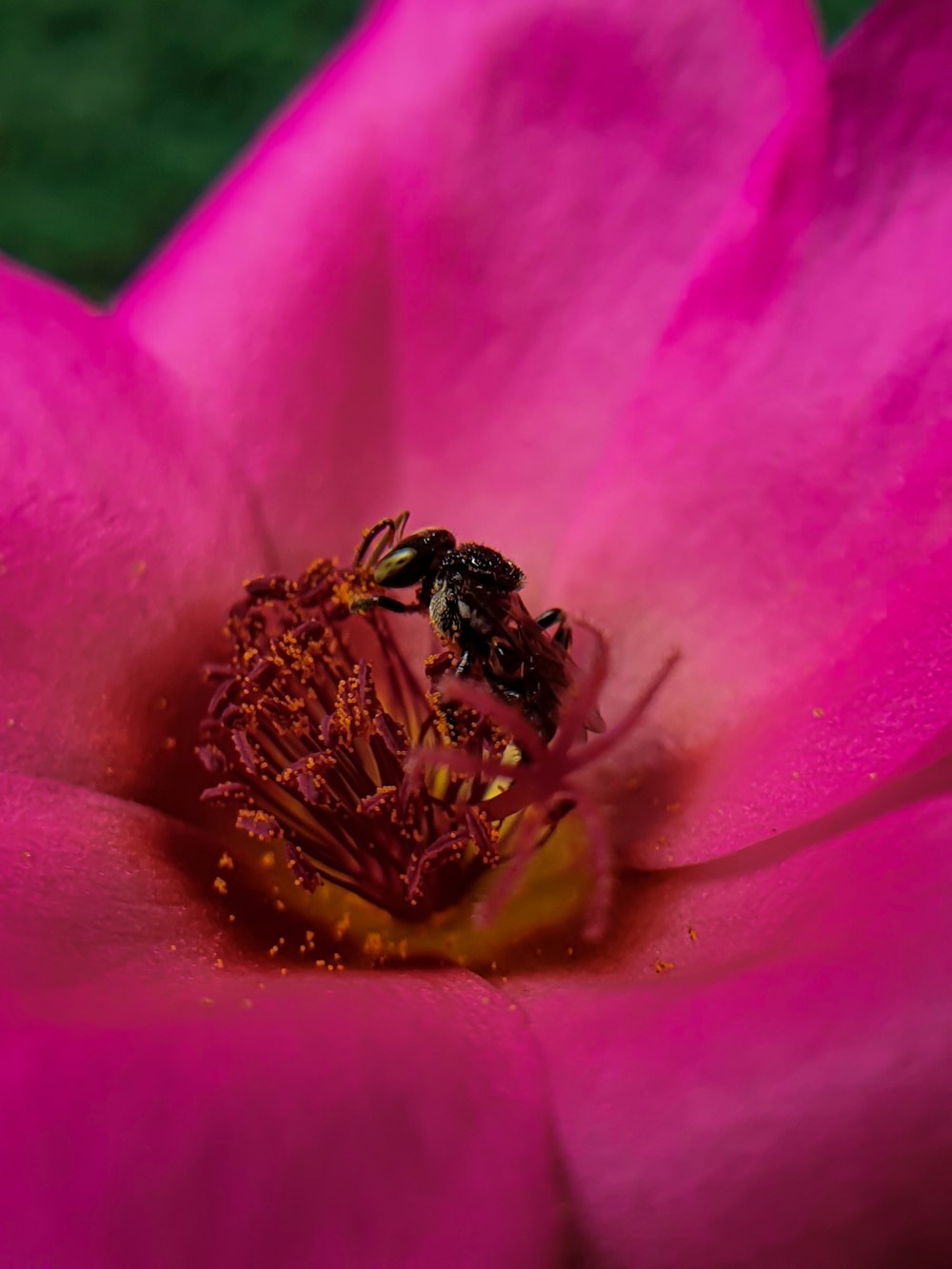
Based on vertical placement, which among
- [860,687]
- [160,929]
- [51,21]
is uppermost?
[860,687]

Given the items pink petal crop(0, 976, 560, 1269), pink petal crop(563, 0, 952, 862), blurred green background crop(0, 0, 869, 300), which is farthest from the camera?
blurred green background crop(0, 0, 869, 300)

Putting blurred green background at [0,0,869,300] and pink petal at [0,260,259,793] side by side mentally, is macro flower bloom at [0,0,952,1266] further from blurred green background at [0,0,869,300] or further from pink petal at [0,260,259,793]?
blurred green background at [0,0,869,300]

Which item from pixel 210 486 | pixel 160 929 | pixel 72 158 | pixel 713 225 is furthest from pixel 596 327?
pixel 72 158

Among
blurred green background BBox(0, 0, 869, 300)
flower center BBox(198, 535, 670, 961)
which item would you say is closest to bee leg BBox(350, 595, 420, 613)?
flower center BBox(198, 535, 670, 961)

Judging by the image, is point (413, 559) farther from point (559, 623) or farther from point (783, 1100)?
point (783, 1100)

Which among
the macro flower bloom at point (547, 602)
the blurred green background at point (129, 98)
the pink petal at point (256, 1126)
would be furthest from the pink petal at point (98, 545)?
the blurred green background at point (129, 98)

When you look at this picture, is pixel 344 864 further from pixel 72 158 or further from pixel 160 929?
pixel 72 158
